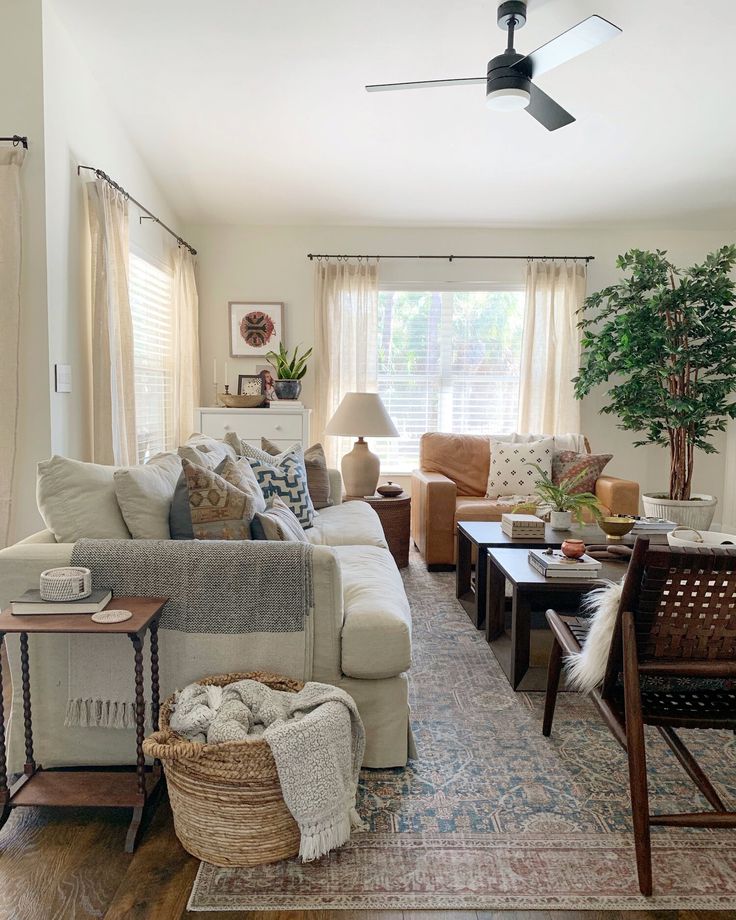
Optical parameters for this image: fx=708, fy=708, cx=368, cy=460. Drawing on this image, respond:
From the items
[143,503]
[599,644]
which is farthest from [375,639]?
[143,503]

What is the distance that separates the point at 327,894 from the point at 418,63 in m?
3.75

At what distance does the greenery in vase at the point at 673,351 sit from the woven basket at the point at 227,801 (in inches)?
156

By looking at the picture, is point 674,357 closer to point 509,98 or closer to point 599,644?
point 509,98

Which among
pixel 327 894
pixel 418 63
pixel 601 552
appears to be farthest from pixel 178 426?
pixel 327 894

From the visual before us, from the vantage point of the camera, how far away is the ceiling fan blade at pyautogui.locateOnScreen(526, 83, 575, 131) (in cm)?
294

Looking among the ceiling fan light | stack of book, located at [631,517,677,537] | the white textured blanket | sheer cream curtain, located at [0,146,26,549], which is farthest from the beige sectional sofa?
the ceiling fan light

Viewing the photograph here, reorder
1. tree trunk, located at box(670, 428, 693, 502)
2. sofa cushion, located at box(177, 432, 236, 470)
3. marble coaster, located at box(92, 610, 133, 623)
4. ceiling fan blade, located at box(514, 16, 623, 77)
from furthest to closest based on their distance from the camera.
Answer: tree trunk, located at box(670, 428, 693, 502), sofa cushion, located at box(177, 432, 236, 470), ceiling fan blade, located at box(514, 16, 623, 77), marble coaster, located at box(92, 610, 133, 623)

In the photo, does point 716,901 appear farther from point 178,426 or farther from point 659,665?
point 178,426

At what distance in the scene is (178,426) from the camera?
17.1ft

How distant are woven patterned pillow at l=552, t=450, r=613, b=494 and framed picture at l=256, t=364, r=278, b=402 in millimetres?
2177

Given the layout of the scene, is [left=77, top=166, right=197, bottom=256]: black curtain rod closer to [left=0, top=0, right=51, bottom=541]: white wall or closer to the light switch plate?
[left=0, top=0, right=51, bottom=541]: white wall

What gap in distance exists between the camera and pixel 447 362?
19.2 feet

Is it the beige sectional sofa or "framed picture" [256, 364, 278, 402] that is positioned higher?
"framed picture" [256, 364, 278, 402]

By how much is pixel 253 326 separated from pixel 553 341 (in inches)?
94.7
